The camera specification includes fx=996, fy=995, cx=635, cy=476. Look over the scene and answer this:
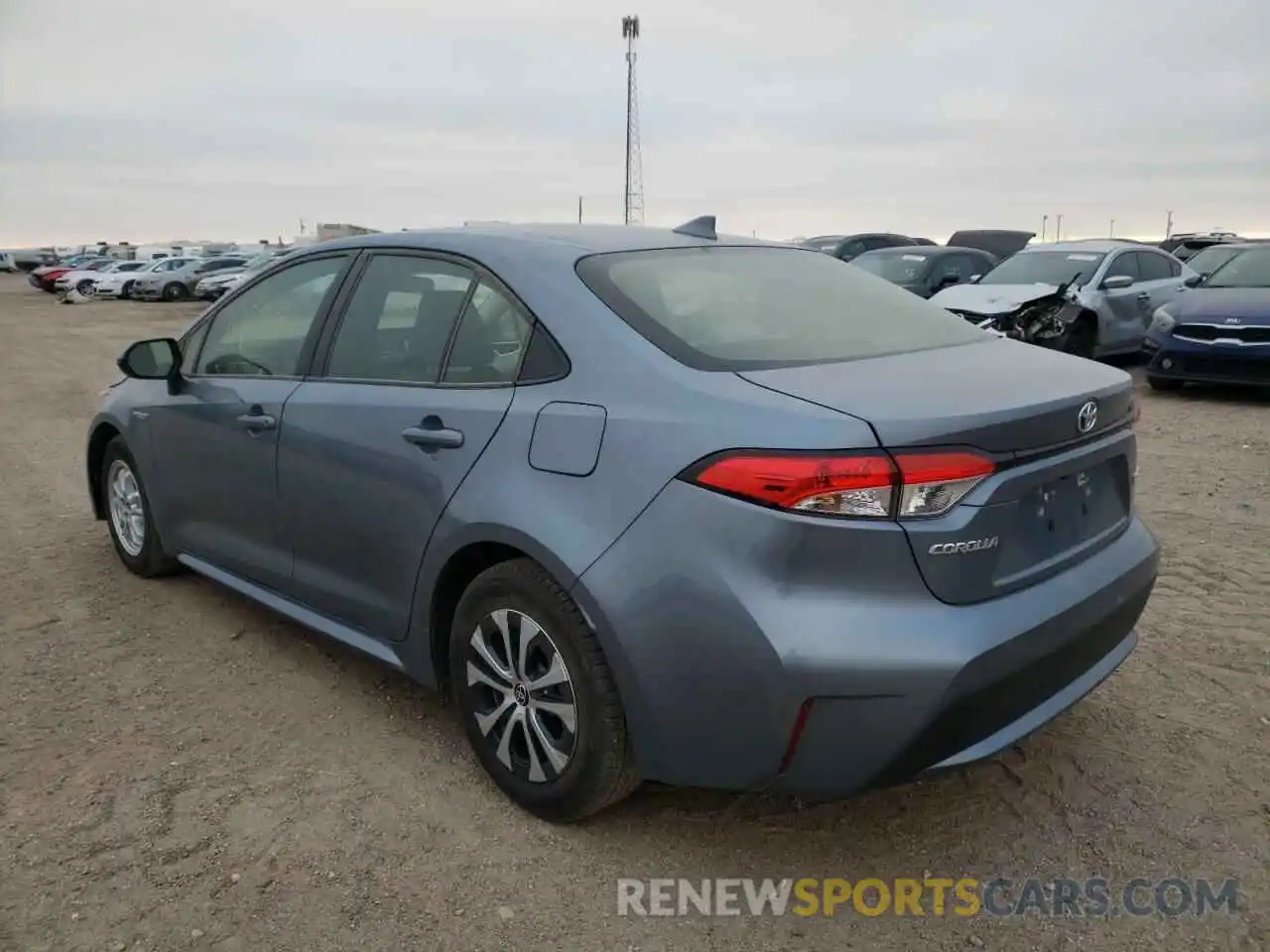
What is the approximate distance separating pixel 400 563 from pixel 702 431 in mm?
1199

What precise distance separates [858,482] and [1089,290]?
10.2 metres

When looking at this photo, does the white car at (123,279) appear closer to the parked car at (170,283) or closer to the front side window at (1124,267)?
the parked car at (170,283)

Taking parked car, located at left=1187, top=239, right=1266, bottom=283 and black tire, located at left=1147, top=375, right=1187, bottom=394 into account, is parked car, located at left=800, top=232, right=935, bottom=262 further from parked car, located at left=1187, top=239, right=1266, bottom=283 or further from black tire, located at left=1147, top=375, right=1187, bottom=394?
black tire, located at left=1147, top=375, right=1187, bottom=394

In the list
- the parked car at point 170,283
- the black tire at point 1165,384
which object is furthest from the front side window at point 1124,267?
the parked car at point 170,283

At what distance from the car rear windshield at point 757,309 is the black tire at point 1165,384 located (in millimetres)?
8053

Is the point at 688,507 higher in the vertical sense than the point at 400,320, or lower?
lower

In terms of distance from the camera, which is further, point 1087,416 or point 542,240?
point 542,240

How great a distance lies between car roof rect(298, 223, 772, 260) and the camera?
3039 millimetres

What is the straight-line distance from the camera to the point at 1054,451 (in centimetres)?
246

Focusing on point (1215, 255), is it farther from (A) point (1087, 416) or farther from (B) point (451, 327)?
(B) point (451, 327)

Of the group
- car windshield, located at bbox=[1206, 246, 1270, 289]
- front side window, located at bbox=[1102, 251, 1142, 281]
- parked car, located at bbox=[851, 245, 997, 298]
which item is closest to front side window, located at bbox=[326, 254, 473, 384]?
car windshield, located at bbox=[1206, 246, 1270, 289]

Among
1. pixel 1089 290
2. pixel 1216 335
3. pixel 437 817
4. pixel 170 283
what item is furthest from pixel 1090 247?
pixel 170 283

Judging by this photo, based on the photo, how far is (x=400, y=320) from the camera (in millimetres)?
3271

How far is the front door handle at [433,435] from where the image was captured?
9.38 feet
